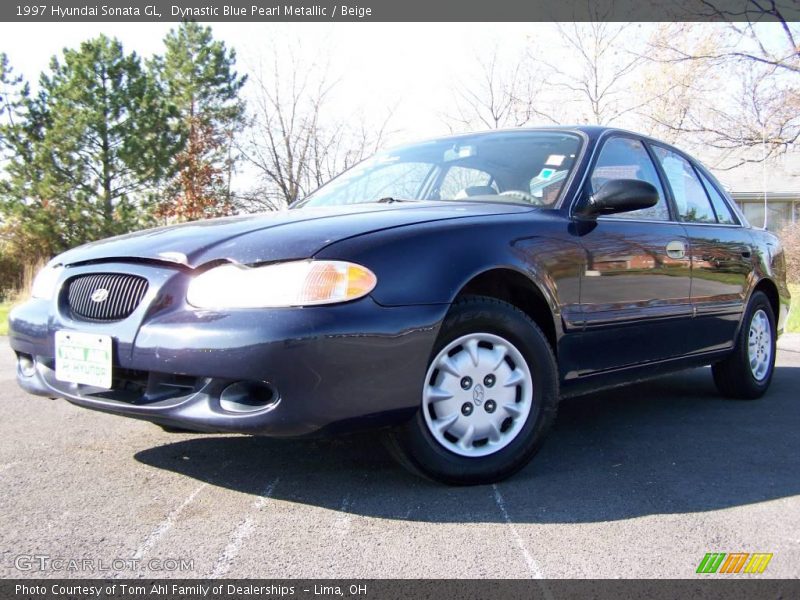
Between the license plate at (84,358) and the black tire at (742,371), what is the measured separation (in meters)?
3.86

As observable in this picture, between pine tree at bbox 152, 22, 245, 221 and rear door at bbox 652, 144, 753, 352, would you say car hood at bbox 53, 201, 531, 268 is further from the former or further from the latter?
pine tree at bbox 152, 22, 245, 221

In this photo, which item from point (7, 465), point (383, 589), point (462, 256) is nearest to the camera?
point (383, 589)

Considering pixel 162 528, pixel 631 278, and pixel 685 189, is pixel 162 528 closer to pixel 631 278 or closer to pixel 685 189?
pixel 631 278

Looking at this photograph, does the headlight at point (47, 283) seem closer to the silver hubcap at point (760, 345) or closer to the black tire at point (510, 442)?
the black tire at point (510, 442)

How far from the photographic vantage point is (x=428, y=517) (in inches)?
102

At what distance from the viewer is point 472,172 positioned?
3910mm

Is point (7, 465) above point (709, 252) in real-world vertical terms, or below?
below

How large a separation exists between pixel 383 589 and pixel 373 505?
66 cm

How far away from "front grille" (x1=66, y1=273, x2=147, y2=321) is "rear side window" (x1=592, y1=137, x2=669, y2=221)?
7.40ft

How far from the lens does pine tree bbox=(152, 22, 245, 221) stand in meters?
26.0

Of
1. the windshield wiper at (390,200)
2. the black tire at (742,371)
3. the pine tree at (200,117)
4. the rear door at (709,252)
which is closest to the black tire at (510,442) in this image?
the windshield wiper at (390,200)

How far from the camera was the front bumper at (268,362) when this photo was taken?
2461 mm

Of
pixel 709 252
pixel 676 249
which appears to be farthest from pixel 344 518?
pixel 709 252

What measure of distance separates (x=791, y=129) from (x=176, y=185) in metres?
21.5
